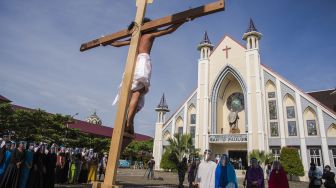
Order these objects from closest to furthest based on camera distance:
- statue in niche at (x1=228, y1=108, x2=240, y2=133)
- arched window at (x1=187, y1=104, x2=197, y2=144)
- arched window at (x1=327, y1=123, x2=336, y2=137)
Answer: arched window at (x1=327, y1=123, x2=336, y2=137), statue in niche at (x1=228, y1=108, x2=240, y2=133), arched window at (x1=187, y1=104, x2=197, y2=144)

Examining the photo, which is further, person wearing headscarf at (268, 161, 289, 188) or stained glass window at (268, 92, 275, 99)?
stained glass window at (268, 92, 275, 99)

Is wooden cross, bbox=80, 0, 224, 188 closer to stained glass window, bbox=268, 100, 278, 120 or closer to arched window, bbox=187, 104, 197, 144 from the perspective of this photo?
stained glass window, bbox=268, 100, 278, 120

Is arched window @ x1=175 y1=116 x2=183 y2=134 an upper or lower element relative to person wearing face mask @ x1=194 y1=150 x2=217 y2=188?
upper

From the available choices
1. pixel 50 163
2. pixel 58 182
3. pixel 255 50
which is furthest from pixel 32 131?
pixel 255 50

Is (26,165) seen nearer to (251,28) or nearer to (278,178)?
(278,178)

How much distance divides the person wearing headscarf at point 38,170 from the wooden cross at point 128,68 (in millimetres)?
6358

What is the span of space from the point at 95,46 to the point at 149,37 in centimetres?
95

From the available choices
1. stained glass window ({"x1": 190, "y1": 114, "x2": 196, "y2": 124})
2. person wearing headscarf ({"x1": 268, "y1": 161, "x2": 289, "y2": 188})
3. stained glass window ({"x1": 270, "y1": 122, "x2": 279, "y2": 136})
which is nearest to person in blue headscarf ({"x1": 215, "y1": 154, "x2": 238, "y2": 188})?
person wearing headscarf ({"x1": 268, "y1": 161, "x2": 289, "y2": 188})

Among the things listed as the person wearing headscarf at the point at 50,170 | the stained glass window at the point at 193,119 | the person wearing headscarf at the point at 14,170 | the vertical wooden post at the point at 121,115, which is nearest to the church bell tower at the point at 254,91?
the stained glass window at the point at 193,119

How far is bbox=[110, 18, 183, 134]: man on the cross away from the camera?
2489 mm

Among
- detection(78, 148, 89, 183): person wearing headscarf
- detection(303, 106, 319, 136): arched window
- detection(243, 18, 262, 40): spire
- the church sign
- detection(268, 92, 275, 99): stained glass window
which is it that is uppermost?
detection(243, 18, 262, 40): spire

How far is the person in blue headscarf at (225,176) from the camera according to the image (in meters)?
6.68

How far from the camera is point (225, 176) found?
676cm

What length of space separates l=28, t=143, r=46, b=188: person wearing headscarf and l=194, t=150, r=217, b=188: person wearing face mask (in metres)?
4.63
